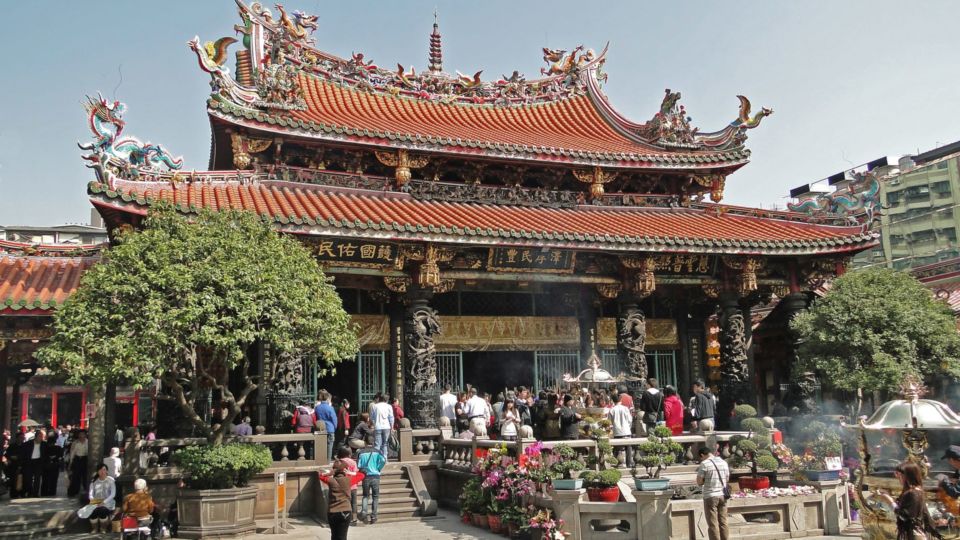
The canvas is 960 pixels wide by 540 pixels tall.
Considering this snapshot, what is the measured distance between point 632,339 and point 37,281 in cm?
1204

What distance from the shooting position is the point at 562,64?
2391cm

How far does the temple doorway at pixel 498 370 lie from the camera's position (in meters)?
18.9

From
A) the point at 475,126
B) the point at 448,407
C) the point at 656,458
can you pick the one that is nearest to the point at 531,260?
the point at 448,407

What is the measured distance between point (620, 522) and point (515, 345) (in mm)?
7460

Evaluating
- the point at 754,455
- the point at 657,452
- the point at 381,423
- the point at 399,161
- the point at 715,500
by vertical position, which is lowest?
the point at 715,500

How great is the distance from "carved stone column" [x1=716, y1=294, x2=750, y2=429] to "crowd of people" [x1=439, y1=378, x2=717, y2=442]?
6.40ft

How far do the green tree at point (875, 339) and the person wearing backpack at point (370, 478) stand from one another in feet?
32.3

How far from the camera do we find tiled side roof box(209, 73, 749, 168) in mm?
16672

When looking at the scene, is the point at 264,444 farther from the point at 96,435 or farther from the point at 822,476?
the point at 822,476

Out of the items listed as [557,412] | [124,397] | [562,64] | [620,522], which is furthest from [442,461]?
[124,397]

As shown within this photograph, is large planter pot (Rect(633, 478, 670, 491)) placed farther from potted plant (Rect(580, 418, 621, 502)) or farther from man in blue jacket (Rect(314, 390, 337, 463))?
man in blue jacket (Rect(314, 390, 337, 463))

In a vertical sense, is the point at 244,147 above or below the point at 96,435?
above

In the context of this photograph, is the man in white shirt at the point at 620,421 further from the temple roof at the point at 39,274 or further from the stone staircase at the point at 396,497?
the temple roof at the point at 39,274

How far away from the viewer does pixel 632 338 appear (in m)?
17.5
